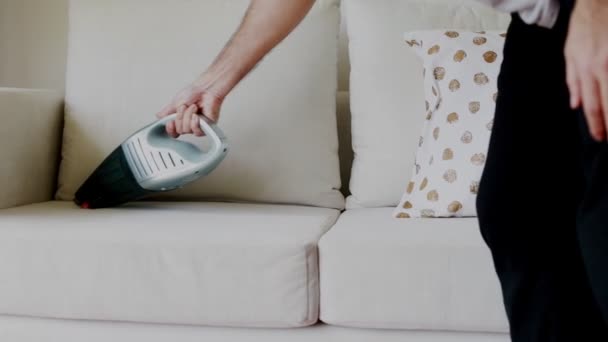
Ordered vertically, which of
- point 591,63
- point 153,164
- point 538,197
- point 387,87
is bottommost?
point 153,164

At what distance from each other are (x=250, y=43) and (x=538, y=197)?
56cm

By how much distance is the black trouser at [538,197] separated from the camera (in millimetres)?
687

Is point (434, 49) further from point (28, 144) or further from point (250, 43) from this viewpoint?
point (28, 144)

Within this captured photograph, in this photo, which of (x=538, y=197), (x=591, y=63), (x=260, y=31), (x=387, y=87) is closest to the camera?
(x=591, y=63)

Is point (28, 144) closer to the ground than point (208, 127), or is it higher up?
closer to the ground

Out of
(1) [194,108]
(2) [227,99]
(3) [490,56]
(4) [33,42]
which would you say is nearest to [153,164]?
(1) [194,108]

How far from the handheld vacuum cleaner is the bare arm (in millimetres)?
89

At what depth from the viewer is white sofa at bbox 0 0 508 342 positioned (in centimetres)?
120

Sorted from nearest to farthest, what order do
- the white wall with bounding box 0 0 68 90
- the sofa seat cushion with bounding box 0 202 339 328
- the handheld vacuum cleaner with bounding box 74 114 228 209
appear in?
the sofa seat cushion with bounding box 0 202 339 328, the handheld vacuum cleaner with bounding box 74 114 228 209, the white wall with bounding box 0 0 68 90

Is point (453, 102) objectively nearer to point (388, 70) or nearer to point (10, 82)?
point (388, 70)

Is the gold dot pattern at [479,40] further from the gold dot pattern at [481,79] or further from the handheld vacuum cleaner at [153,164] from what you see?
the handheld vacuum cleaner at [153,164]

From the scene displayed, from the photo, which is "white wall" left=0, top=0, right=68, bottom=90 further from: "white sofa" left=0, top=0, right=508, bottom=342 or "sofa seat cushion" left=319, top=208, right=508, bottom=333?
"sofa seat cushion" left=319, top=208, right=508, bottom=333

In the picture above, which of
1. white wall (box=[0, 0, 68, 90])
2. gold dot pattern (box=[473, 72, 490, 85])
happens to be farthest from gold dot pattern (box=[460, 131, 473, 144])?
white wall (box=[0, 0, 68, 90])

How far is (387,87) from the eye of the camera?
169 cm
